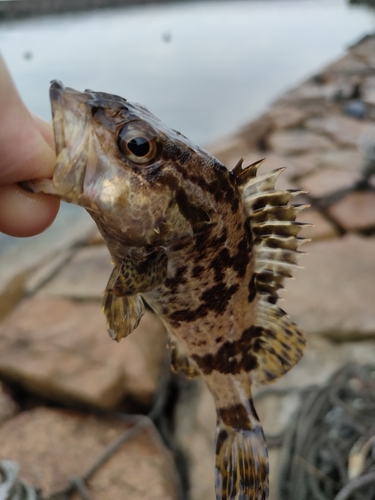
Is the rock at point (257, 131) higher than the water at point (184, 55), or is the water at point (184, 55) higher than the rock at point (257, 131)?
the water at point (184, 55)

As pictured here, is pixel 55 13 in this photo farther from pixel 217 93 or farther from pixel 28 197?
pixel 28 197

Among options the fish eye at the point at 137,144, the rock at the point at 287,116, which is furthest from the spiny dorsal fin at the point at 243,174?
the rock at the point at 287,116

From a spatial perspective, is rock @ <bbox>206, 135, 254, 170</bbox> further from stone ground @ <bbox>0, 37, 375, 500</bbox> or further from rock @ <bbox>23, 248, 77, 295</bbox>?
rock @ <bbox>23, 248, 77, 295</bbox>

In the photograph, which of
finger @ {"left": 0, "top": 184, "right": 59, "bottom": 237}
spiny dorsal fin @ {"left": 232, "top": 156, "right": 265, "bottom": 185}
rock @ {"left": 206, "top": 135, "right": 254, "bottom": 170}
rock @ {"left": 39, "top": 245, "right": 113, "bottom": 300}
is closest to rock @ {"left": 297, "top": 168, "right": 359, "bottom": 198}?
rock @ {"left": 206, "top": 135, "right": 254, "bottom": 170}

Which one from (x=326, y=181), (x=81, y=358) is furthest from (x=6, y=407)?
(x=326, y=181)

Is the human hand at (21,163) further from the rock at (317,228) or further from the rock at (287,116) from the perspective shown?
the rock at (287,116)

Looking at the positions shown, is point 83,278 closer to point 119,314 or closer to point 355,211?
point 119,314
